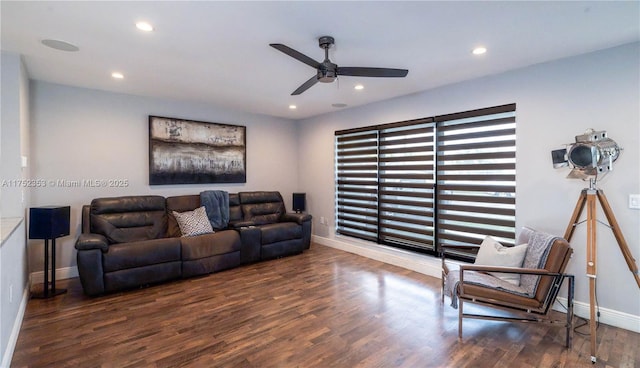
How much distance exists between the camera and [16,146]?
2.90 m

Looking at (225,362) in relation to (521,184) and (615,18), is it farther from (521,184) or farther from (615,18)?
(615,18)

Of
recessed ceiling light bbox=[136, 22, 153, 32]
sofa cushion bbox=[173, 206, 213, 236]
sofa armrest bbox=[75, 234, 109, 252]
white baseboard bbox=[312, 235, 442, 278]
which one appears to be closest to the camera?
recessed ceiling light bbox=[136, 22, 153, 32]

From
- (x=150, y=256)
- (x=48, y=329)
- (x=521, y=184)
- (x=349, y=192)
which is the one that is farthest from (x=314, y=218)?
(x=48, y=329)

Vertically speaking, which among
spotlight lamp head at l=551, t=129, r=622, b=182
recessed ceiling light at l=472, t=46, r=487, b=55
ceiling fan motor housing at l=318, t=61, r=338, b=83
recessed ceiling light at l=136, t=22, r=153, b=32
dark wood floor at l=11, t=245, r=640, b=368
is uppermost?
recessed ceiling light at l=472, t=46, r=487, b=55

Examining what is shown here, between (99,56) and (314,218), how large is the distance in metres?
4.16

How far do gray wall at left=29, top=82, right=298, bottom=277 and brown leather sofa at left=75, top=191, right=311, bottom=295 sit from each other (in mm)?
352

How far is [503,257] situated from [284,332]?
2124 millimetres

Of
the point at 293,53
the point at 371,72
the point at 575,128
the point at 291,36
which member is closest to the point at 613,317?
the point at 575,128

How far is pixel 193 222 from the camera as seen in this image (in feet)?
14.2

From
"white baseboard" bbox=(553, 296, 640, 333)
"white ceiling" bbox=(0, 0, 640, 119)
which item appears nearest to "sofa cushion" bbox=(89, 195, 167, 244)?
"white ceiling" bbox=(0, 0, 640, 119)

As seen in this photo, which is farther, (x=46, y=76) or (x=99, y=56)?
(x=46, y=76)

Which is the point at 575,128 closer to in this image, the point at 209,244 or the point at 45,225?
the point at 209,244

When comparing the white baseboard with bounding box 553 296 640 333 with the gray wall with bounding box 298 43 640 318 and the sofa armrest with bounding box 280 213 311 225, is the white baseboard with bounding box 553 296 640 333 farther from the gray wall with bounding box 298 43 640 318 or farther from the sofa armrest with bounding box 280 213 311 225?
the sofa armrest with bounding box 280 213 311 225

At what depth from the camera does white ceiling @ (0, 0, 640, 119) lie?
216 cm
